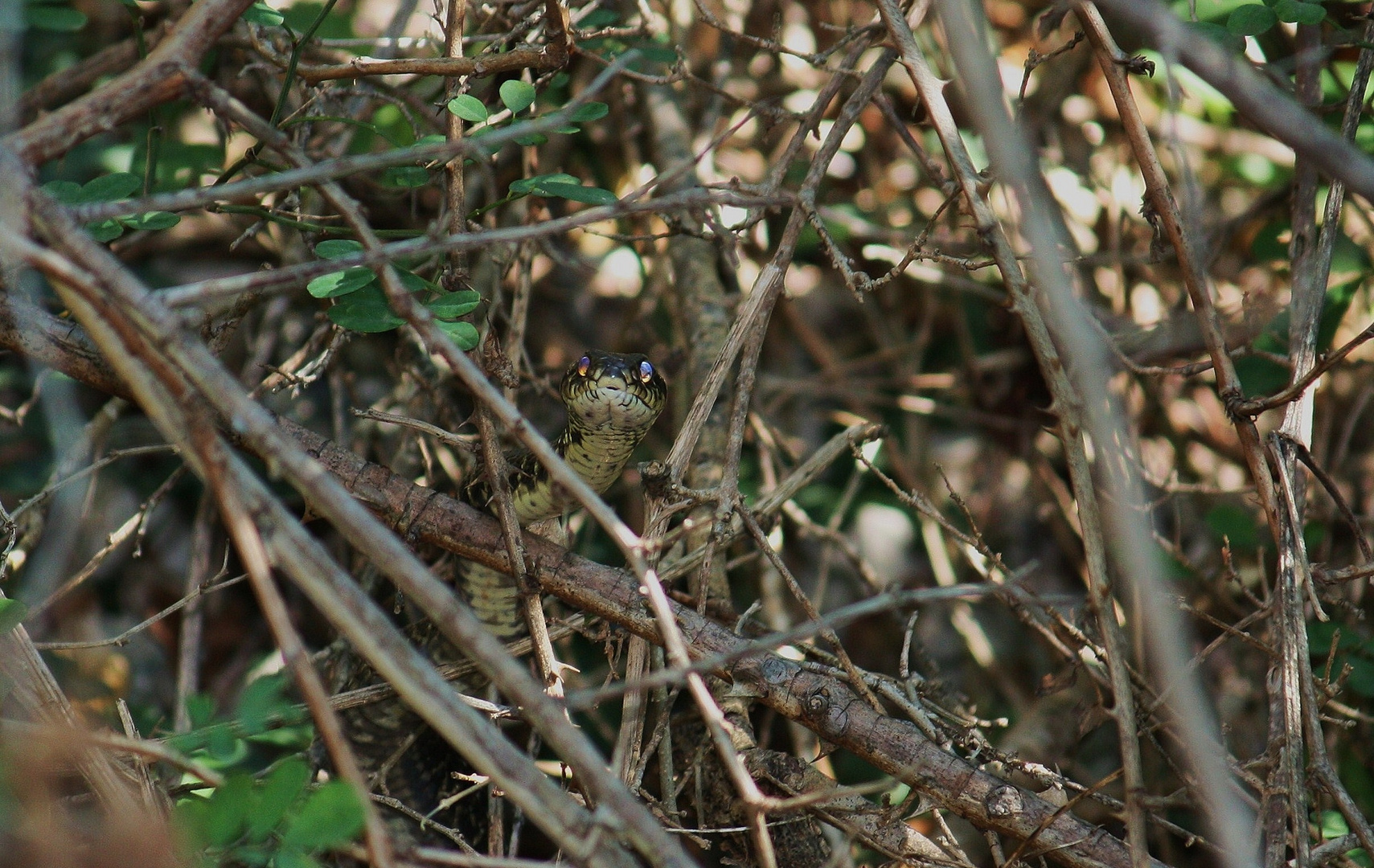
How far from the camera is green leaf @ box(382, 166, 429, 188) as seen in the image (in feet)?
8.34

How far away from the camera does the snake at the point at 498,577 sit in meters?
2.94

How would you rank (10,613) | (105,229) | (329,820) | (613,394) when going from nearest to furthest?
(329,820)
(10,613)
(105,229)
(613,394)

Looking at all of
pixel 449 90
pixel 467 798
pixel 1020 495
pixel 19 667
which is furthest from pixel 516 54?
pixel 1020 495

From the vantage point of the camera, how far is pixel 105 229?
245cm

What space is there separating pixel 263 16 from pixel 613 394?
1.35 m

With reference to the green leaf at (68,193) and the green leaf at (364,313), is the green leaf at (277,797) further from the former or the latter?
the green leaf at (68,193)

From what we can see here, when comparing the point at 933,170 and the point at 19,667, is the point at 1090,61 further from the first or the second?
the point at 19,667

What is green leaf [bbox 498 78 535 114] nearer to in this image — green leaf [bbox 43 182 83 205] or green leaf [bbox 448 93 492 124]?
green leaf [bbox 448 93 492 124]

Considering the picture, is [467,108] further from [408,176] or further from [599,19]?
[599,19]

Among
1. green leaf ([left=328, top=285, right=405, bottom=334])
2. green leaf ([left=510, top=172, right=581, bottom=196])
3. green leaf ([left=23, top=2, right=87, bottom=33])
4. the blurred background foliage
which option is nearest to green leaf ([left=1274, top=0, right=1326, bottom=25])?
the blurred background foliage

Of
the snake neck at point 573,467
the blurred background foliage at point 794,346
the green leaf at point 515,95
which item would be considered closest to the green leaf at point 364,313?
the blurred background foliage at point 794,346

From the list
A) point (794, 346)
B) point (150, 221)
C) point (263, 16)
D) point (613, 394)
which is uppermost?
point (263, 16)

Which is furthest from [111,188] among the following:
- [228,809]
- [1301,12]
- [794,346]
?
[1301,12]

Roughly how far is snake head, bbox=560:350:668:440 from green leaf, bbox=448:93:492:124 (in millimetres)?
840
